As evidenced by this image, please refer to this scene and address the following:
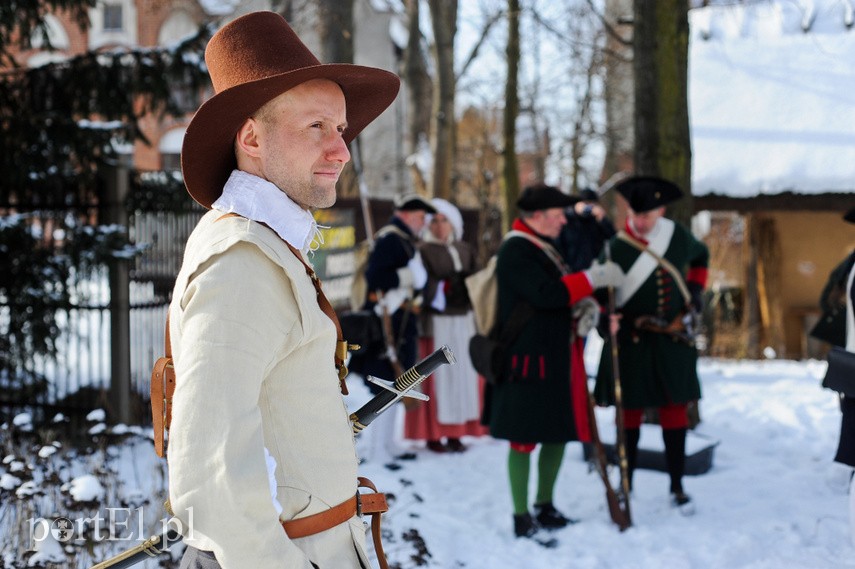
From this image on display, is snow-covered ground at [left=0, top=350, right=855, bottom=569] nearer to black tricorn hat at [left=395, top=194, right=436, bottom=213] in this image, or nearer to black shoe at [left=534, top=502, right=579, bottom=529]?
black shoe at [left=534, top=502, right=579, bottom=529]

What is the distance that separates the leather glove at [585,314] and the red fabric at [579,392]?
112 mm

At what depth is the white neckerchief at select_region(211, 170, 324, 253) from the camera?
2.00m

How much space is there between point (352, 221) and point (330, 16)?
2.77 meters

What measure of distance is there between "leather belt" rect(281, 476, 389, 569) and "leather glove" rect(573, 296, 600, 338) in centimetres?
346

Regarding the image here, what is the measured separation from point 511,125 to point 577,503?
9444 mm

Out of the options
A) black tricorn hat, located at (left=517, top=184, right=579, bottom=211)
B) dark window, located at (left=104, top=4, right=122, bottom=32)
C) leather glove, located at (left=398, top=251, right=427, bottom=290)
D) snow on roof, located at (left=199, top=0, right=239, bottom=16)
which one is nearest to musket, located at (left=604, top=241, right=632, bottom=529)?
black tricorn hat, located at (left=517, top=184, right=579, bottom=211)

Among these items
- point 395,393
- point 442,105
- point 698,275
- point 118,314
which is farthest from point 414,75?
point 395,393

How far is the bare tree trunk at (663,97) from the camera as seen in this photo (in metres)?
7.59

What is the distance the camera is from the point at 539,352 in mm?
5430

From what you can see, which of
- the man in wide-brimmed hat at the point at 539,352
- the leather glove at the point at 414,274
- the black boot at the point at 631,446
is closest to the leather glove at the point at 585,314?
the man in wide-brimmed hat at the point at 539,352

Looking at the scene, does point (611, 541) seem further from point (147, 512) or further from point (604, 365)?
point (147, 512)

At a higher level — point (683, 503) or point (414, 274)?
point (414, 274)

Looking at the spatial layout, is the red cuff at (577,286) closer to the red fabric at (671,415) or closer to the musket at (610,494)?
the musket at (610,494)

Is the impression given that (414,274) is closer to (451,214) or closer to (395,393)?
(451,214)
